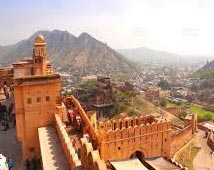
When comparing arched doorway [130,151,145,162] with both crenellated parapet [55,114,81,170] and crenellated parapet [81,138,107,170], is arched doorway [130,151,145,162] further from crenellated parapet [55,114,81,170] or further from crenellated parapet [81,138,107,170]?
crenellated parapet [81,138,107,170]

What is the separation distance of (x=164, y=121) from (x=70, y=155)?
44.1 ft

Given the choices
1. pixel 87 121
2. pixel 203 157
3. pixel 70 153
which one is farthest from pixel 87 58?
pixel 70 153

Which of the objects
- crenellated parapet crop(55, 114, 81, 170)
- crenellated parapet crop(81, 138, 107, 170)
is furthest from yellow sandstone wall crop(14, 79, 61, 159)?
crenellated parapet crop(81, 138, 107, 170)

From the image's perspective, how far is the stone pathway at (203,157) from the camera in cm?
3122

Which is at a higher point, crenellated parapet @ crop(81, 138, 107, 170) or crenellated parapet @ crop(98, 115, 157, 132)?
crenellated parapet @ crop(81, 138, 107, 170)

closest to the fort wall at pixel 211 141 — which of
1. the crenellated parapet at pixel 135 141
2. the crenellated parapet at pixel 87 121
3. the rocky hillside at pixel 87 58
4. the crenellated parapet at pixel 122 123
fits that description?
the crenellated parapet at pixel 122 123

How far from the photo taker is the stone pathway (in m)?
31.2

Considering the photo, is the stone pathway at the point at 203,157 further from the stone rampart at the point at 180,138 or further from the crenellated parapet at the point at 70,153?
the crenellated parapet at the point at 70,153

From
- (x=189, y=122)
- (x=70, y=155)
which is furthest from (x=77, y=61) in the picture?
(x=70, y=155)

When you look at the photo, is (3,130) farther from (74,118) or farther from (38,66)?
(38,66)

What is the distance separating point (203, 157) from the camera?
111 ft

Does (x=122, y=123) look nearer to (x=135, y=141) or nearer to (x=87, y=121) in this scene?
(x=135, y=141)

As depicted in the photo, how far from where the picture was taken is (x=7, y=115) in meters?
19.3

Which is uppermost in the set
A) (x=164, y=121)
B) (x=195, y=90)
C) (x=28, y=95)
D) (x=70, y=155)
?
(x=28, y=95)
